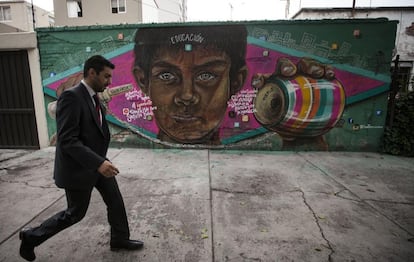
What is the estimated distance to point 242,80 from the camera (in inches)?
230

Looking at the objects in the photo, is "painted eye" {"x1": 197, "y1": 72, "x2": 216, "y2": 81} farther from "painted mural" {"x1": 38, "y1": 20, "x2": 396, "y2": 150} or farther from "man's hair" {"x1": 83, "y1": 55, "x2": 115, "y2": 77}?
"man's hair" {"x1": 83, "y1": 55, "x2": 115, "y2": 77}

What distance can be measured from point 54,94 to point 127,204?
471cm

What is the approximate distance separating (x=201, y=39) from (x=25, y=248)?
5.19m

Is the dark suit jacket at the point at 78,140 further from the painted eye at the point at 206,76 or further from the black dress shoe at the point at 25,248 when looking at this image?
the painted eye at the point at 206,76

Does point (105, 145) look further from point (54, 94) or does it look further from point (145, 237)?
point (54, 94)

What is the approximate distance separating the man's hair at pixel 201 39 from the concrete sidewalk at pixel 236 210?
2.72 meters

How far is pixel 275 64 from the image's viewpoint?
5.73 metres

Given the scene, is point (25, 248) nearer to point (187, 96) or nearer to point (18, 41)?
point (187, 96)

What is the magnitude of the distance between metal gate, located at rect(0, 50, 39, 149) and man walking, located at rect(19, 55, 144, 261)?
5519mm

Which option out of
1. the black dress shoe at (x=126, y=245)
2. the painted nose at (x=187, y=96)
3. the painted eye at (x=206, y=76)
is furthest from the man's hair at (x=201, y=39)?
the black dress shoe at (x=126, y=245)

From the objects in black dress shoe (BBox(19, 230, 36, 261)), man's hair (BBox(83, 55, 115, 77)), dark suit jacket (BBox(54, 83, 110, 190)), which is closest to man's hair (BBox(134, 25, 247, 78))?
man's hair (BBox(83, 55, 115, 77))

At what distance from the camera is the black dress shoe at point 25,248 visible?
196 cm

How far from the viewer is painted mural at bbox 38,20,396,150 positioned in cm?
565

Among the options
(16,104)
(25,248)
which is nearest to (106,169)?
(25,248)
